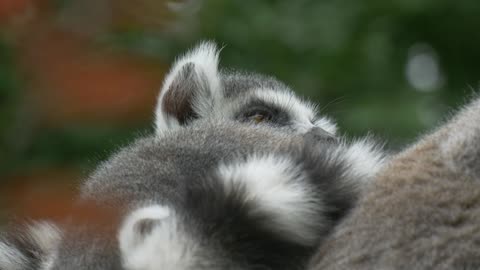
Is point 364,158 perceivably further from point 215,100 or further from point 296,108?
point 215,100

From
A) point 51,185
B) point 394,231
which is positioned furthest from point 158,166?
point 51,185

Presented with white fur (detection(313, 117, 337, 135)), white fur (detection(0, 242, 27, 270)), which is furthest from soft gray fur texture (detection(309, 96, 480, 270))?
white fur (detection(313, 117, 337, 135))

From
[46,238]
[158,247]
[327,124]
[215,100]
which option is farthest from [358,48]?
[158,247]

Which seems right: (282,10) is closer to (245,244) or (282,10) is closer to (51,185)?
(245,244)

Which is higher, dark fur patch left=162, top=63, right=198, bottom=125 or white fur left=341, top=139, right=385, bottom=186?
dark fur patch left=162, top=63, right=198, bottom=125

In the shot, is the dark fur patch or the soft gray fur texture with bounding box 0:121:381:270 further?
the dark fur patch

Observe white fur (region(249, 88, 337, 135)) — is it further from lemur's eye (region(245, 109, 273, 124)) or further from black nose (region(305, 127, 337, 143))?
black nose (region(305, 127, 337, 143))

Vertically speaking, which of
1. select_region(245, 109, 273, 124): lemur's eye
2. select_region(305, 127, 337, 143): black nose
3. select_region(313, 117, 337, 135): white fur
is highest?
select_region(313, 117, 337, 135): white fur
